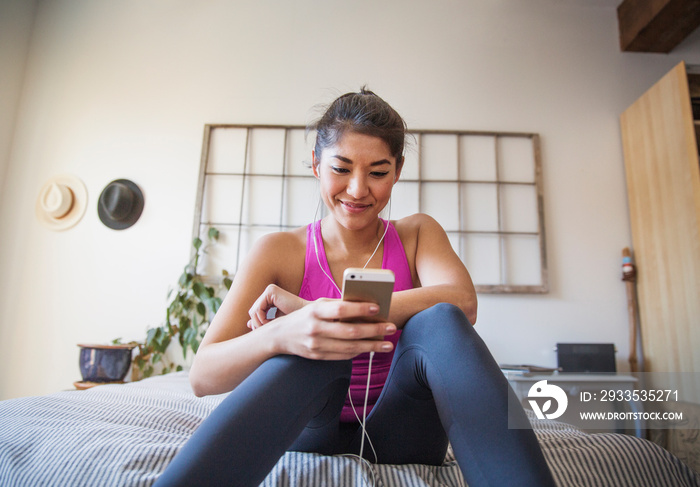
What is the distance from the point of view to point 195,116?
269 cm

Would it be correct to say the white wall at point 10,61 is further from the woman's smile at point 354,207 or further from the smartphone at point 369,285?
the smartphone at point 369,285

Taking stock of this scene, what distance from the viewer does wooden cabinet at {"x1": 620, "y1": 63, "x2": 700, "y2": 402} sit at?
2.14m

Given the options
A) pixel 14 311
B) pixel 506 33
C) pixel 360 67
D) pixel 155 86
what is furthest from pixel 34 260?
pixel 506 33

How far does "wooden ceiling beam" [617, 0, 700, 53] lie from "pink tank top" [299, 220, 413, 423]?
2.45m

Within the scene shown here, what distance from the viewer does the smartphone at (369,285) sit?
22.5 inches

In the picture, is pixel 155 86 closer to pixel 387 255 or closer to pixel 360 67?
pixel 360 67

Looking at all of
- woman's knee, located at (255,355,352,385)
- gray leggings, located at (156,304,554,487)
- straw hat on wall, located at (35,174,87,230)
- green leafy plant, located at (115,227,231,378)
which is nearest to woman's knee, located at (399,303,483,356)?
gray leggings, located at (156,304,554,487)

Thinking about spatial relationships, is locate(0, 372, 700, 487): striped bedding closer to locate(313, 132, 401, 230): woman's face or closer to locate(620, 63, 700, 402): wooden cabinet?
locate(313, 132, 401, 230): woman's face

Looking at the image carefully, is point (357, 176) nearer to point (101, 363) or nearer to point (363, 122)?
point (363, 122)

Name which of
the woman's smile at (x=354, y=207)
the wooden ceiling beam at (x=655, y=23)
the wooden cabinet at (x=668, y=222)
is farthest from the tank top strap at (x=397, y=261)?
the wooden ceiling beam at (x=655, y=23)

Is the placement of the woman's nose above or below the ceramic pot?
above

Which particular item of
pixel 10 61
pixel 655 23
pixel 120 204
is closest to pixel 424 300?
pixel 120 204

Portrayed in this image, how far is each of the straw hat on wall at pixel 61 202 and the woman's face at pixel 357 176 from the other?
222 cm

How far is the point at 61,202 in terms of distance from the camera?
254cm
